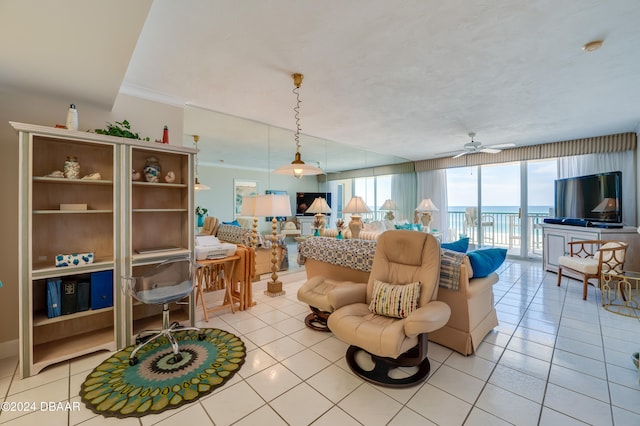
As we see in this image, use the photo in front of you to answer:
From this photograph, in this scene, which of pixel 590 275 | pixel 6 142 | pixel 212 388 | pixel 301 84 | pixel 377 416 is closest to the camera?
pixel 377 416

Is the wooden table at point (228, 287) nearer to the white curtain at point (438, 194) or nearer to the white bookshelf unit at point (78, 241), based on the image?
the white bookshelf unit at point (78, 241)

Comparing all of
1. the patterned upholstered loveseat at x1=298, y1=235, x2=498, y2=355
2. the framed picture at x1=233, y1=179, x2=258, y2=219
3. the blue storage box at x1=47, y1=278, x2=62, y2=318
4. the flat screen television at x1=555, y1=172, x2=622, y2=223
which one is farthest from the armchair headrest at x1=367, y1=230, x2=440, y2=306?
the flat screen television at x1=555, y1=172, x2=622, y2=223

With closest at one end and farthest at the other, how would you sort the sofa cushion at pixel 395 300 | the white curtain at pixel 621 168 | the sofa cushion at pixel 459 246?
the sofa cushion at pixel 395 300 → the sofa cushion at pixel 459 246 → the white curtain at pixel 621 168

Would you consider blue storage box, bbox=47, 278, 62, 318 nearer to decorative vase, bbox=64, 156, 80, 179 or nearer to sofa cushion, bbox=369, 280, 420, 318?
decorative vase, bbox=64, 156, 80, 179

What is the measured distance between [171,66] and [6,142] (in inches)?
58.6

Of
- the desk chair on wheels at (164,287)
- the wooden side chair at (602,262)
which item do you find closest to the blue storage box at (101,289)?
the desk chair on wheels at (164,287)

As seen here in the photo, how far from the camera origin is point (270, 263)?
418 centimetres

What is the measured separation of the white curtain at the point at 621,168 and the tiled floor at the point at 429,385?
10.0 ft

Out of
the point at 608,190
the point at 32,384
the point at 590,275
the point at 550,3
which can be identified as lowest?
the point at 32,384

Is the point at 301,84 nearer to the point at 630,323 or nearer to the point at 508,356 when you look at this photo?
the point at 508,356

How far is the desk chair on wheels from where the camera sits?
211 centimetres

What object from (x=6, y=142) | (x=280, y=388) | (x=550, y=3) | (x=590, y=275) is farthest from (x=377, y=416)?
(x=590, y=275)

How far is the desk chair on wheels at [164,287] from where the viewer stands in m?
2.11

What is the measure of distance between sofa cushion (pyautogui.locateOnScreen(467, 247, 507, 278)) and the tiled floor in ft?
2.18
